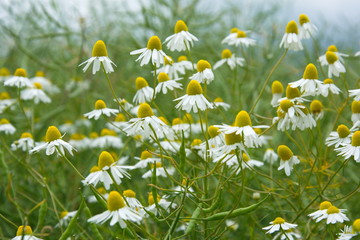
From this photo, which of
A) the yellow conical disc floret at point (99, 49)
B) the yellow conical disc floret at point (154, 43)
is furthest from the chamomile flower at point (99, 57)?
the yellow conical disc floret at point (154, 43)

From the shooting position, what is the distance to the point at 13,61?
10.6 ft

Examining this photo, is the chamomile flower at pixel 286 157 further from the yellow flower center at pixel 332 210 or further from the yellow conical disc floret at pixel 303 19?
the yellow conical disc floret at pixel 303 19

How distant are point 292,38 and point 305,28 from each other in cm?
12

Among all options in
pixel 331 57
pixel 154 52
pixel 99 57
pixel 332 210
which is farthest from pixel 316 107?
pixel 99 57

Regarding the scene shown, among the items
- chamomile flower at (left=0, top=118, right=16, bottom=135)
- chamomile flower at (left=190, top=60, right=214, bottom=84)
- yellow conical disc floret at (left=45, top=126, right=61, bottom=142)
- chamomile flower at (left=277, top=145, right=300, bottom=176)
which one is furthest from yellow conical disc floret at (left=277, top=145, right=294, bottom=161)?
chamomile flower at (left=0, top=118, right=16, bottom=135)

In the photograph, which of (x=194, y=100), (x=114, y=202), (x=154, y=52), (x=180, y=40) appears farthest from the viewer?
(x=180, y=40)

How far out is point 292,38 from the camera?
5.12ft

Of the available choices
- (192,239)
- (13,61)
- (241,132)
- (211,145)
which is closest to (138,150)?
(211,145)

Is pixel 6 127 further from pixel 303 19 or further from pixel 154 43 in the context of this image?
pixel 303 19

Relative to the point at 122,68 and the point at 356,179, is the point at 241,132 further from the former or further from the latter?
the point at 122,68

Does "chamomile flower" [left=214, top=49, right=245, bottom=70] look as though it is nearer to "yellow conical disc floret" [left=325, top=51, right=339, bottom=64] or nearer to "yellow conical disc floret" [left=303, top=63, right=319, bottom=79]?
"yellow conical disc floret" [left=325, top=51, right=339, bottom=64]

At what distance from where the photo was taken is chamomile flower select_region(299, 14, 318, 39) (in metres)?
1.63

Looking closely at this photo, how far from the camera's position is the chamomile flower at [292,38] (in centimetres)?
155

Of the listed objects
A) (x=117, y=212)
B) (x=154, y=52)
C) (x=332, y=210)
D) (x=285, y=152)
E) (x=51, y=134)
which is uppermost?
(x=154, y=52)
